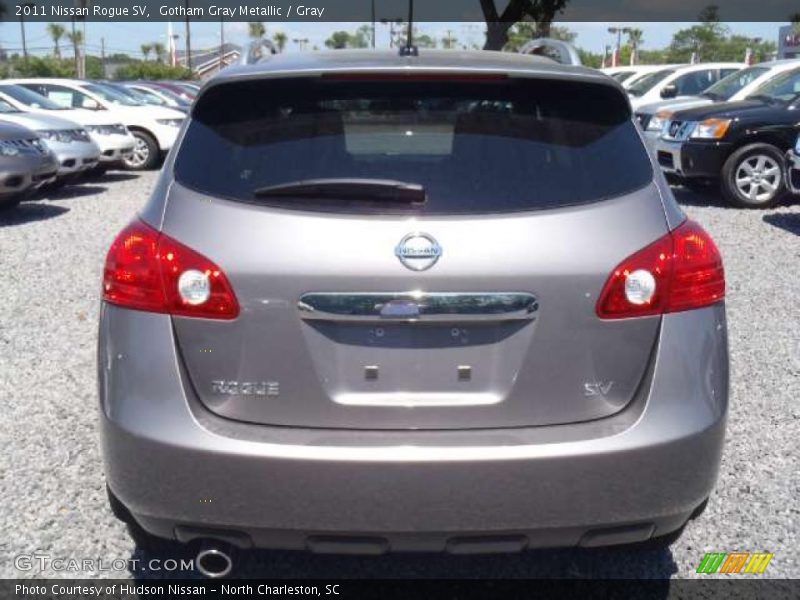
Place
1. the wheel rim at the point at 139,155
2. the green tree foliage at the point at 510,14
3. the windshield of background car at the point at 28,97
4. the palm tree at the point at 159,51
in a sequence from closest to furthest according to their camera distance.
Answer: the windshield of background car at the point at 28,97 < the wheel rim at the point at 139,155 < the green tree foliage at the point at 510,14 < the palm tree at the point at 159,51

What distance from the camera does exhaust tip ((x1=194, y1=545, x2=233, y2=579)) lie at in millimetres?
2586

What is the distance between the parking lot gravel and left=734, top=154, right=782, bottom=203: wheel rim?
3456 millimetres

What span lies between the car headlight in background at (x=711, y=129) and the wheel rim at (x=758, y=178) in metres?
0.49

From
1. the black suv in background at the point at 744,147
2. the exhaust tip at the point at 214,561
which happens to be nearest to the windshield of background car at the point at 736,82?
the black suv in background at the point at 744,147

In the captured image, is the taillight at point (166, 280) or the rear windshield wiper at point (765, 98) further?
the rear windshield wiper at point (765, 98)

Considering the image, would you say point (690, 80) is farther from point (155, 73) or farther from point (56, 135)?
point (155, 73)

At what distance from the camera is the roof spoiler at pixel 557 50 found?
3367 mm

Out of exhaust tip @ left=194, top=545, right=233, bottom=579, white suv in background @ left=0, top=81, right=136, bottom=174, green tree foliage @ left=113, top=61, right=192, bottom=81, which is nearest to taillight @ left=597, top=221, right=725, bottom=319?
exhaust tip @ left=194, top=545, right=233, bottom=579

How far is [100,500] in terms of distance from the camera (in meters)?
3.56

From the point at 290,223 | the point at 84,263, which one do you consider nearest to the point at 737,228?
the point at 84,263

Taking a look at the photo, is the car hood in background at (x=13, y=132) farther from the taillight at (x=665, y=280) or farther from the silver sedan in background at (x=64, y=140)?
the taillight at (x=665, y=280)

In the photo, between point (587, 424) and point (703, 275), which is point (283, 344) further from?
point (703, 275)

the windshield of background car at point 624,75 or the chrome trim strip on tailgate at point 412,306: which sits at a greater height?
the chrome trim strip on tailgate at point 412,306

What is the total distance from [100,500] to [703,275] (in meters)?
2.44
